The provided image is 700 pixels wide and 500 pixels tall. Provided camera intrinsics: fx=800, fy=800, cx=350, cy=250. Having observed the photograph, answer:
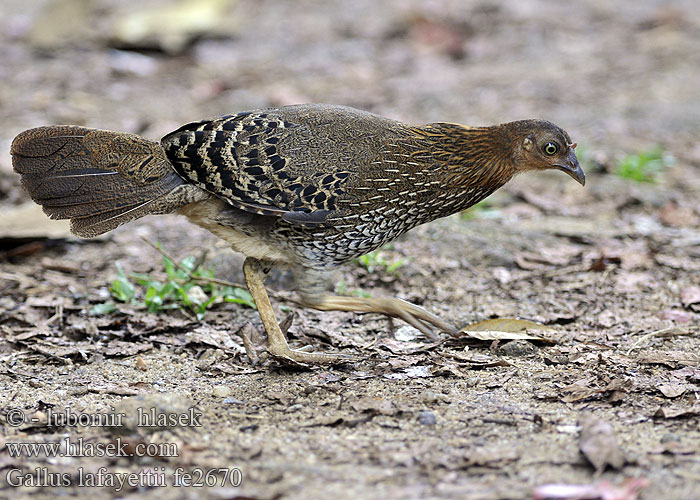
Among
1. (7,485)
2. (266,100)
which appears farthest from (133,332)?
(266,100)

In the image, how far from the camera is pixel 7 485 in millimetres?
3176

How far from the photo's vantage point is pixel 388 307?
15.7ft

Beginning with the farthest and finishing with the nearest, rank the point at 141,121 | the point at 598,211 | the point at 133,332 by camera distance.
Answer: the point at 141,121, the point at 598,211, the point at 133,332

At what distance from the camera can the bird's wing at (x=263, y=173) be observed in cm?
439

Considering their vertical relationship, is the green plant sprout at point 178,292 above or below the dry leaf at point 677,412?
above

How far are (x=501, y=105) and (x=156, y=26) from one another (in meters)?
5.10

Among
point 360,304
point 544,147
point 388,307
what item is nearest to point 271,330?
point 360,304

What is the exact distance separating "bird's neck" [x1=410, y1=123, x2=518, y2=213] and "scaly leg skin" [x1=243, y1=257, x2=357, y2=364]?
3.83 ft

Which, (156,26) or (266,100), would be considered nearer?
(266,100)

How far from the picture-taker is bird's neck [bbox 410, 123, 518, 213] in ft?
15.3

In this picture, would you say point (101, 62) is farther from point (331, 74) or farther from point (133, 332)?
point (133, 332)

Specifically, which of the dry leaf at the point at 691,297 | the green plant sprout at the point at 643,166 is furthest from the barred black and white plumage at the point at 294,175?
the green plant sprout at the point at 643,166

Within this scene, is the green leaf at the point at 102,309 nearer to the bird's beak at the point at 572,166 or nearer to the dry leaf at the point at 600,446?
the bird's beak at the point at 572,166

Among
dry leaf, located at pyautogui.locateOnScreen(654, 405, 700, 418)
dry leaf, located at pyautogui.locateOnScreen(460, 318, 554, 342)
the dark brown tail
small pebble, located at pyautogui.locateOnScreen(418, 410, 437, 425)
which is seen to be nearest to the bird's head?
dry leaf, located at pyautogui.locateOnScreen(460, 318, 554, 342)
